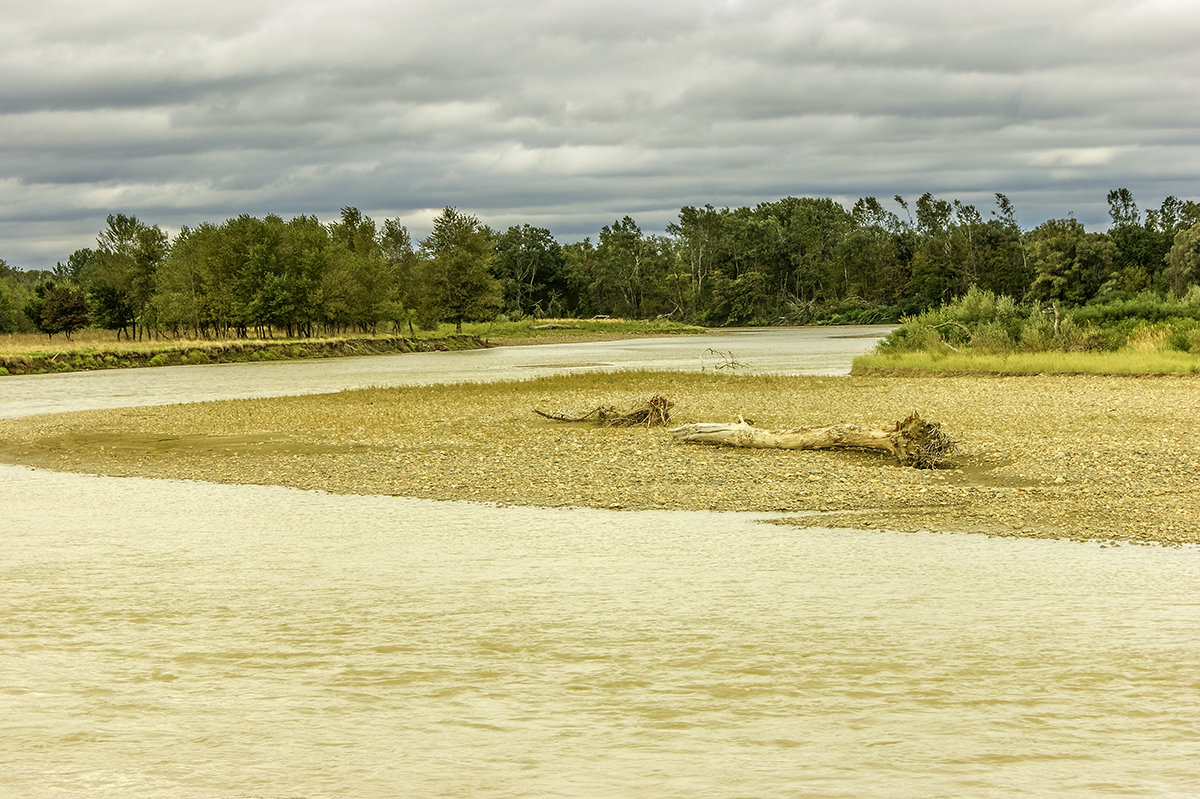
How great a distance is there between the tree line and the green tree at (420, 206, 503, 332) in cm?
17

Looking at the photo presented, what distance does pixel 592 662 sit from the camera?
30.8ft

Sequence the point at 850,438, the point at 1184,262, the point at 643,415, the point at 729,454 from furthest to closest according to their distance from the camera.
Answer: the point at 1184,262
the point at 643,415
the point at 729,454
the point at 850,438

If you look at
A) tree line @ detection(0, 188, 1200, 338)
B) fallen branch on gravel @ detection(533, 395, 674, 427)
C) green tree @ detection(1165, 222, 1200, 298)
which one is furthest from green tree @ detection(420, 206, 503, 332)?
fallen branch on gravel @ detection(533, 395, 674, 427)

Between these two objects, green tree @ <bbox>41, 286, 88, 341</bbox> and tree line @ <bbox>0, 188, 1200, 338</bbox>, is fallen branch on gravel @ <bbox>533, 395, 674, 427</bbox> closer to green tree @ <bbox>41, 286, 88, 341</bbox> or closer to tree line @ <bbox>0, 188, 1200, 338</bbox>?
tree line @ <bbox>0, 188, 1200, 338</bbox>

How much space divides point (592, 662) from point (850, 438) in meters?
12.4

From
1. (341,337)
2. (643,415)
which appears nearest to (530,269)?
(341,337)

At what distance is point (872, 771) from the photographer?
6.88 m

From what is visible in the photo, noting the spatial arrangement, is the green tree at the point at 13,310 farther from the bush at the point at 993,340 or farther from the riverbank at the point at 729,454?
the bush at the point at 993,340

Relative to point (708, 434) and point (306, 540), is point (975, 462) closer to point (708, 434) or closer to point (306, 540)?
point (708, 434)

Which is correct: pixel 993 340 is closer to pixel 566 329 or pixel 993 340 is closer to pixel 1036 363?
pixel 1036 363

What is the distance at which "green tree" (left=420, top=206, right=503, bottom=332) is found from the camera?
113m

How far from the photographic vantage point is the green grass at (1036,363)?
121 feet

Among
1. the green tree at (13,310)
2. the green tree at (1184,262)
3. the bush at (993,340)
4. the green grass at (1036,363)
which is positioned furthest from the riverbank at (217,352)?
A: the green tree at (1184,262)

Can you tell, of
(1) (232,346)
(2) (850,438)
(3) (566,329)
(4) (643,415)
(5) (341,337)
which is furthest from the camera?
(3) (566,329)
